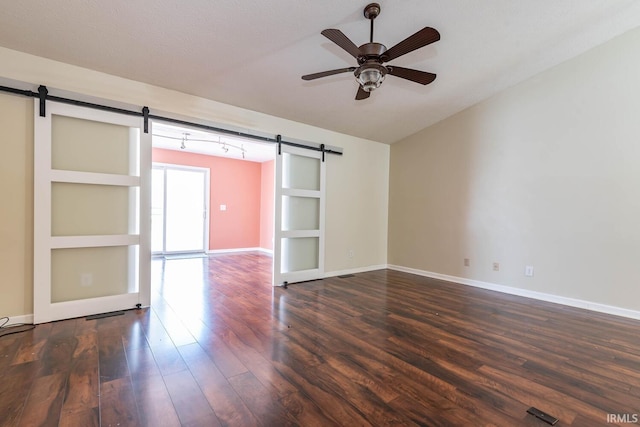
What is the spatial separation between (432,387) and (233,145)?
5.74 metres

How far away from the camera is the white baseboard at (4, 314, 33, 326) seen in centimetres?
264

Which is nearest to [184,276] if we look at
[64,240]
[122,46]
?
[64,240]

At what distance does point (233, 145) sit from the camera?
6242 mm

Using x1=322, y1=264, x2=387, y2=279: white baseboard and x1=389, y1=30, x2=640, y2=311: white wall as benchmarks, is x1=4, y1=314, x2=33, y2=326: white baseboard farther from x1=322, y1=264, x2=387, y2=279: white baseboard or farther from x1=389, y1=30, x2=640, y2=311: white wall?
x1=389, y1=30, x2=640, y2=311: white wall

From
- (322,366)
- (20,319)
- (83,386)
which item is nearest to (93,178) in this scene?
(20,319)

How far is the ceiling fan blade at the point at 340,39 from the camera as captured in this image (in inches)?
81.5

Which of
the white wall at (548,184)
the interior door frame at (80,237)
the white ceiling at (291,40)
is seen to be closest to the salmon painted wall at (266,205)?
the white ceiling at (291,40)

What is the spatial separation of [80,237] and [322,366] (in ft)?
8.99

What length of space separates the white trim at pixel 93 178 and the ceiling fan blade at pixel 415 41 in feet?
9.51

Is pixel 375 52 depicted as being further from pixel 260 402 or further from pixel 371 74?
pixel 260 402

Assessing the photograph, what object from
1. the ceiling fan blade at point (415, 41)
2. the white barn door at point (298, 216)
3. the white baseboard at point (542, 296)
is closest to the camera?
the ceiling fan blade at point (415, 41)

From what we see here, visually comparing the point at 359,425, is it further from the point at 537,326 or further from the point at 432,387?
the point at 537,326

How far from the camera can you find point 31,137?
270 centimetres
